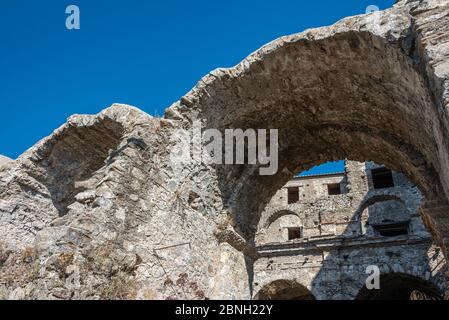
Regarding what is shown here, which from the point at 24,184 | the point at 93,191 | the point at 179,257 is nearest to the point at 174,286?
the point at 179,257

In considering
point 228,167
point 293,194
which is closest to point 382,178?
point 293,194

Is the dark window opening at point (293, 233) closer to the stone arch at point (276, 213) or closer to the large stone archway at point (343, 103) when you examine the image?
the stone arch at point (276, 213)

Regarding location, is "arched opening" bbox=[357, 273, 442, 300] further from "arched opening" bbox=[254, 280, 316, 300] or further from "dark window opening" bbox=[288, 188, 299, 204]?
"dark window opening" bbox=[288, 188, 299, 204]

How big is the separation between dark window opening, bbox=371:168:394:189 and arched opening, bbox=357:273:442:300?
5.12 metres

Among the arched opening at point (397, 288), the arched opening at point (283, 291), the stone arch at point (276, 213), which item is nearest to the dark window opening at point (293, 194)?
the stone arch at point (276, 213)

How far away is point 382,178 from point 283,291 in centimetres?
739

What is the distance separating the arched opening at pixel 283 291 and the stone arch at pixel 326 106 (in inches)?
398

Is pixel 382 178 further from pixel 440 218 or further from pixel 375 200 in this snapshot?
pixel 440 218

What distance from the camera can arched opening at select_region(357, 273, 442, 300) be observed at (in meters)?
Answer: 14.6

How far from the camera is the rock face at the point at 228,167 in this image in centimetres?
395

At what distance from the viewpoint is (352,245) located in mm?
15602

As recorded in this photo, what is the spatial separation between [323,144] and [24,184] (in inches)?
196

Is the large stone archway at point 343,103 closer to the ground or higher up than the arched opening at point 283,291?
higher up

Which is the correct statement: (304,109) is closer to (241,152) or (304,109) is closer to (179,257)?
(241,152)
